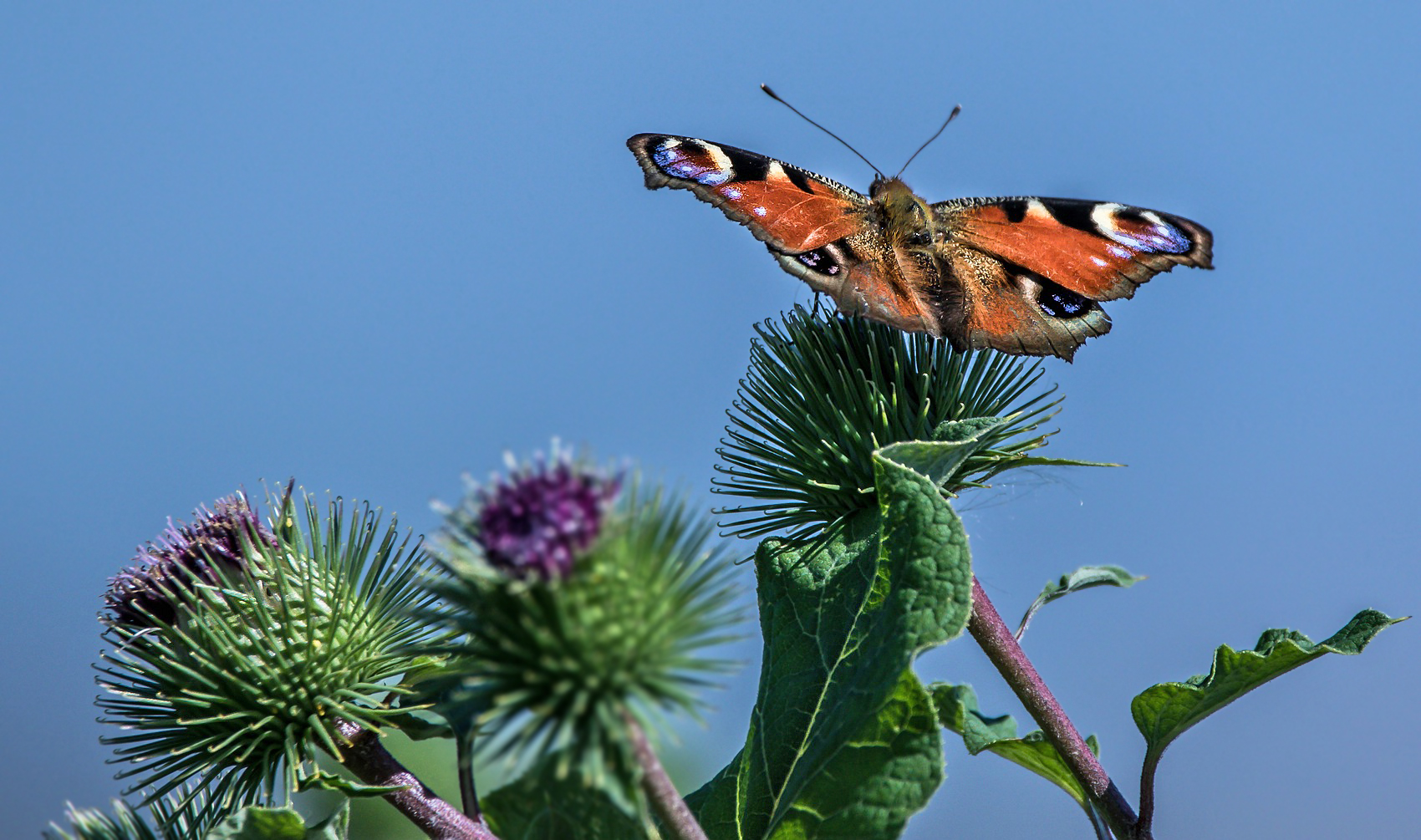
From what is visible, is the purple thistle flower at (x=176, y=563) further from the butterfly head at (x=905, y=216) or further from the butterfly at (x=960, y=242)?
the butterfly head at (x=905, y=216)

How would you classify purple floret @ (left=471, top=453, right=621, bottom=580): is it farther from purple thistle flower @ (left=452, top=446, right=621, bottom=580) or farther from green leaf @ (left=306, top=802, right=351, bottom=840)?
green leaf @ (left=306, top=802, right=351, bottom=840)

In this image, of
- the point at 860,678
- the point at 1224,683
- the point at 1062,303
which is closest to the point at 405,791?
the point at 860,678

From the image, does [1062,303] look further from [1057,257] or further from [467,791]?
[467,791]

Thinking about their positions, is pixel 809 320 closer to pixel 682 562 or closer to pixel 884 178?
pixel 884 178

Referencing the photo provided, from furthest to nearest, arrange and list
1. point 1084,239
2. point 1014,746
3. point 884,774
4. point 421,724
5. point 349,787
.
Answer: point 1084,239
point 1014,746
point 421,724
point 349,787
point 884,774

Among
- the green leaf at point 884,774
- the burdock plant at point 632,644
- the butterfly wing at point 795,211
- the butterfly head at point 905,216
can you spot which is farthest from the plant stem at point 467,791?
the butterfly head at point 905,216

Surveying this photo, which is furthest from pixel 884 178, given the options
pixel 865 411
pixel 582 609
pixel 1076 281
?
pixel 582 609

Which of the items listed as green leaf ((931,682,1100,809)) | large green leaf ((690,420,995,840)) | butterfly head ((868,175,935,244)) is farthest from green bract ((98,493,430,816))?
butterfly head ((868,175,935,244))
